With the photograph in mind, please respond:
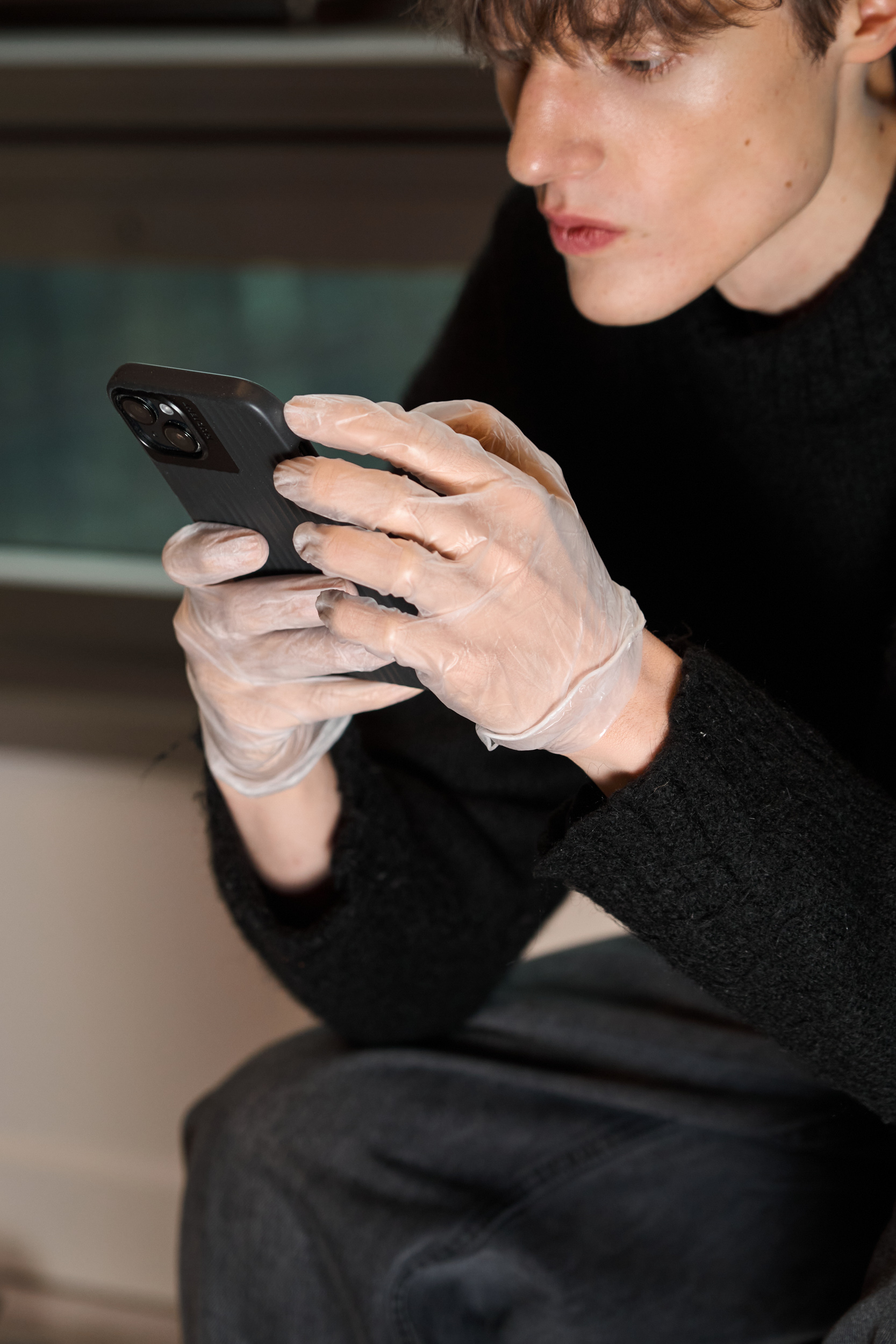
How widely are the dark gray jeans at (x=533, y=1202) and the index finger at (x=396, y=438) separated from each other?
527mm

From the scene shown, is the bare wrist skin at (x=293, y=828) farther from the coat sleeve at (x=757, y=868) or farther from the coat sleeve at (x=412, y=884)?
the coat sleeve at (x=757, y=868)

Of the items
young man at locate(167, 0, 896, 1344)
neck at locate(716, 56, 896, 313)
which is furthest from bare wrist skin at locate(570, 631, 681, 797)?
neck at locate(716, 56, 896, 313)

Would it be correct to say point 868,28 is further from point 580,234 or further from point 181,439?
point 181,439

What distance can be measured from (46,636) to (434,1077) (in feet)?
2.70

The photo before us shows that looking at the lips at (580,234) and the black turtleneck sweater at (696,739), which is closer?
the black turtleneck sweater at (696,739)

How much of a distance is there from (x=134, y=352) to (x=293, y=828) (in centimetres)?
134

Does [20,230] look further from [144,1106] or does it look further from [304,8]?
[144,1106]

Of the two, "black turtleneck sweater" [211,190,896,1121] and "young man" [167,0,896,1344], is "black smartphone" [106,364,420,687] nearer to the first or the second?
"young man" [167,0,896,1344]

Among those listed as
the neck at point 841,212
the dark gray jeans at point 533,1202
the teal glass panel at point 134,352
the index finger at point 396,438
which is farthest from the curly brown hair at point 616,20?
the teal glass panel at point 134,352

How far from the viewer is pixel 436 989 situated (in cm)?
86

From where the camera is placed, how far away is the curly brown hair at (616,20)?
56 centimetres

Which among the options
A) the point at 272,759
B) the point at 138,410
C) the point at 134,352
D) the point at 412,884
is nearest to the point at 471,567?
the point at 138,410

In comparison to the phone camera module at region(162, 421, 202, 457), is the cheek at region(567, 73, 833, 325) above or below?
above

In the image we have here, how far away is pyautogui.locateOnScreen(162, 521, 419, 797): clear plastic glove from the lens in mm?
577
